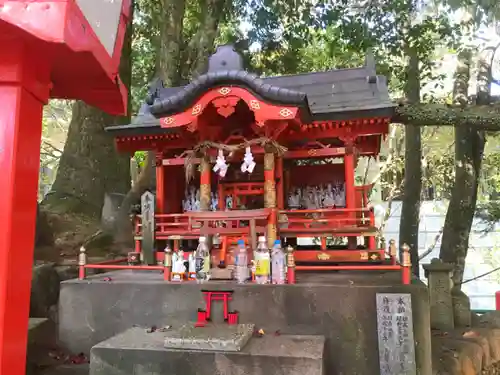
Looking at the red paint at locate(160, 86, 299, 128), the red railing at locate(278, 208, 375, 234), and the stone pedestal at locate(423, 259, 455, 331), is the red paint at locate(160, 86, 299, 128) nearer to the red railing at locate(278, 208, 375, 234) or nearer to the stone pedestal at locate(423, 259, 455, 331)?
the red railing at locate(278, 208, 375, 234)

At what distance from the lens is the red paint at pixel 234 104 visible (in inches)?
289

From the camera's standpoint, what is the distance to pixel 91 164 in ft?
43.9

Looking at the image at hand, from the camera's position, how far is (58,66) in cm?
248

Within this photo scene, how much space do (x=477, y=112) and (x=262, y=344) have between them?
794cm

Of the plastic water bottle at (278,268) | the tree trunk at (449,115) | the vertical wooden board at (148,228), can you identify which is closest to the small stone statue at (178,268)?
the plastic water bottle at (278,268)

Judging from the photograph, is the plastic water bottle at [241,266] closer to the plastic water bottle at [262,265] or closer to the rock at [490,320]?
the plastic water bottle at [262,265]

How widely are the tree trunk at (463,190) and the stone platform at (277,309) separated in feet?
21.2

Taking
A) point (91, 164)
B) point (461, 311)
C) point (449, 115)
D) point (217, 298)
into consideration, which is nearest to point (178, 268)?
point (217, 298)

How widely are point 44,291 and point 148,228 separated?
277 cm

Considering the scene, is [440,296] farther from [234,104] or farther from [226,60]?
[226,60]

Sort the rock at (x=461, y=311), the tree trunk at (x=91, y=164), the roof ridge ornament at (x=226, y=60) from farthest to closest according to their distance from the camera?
the tree trunk at (x=91, y=164) → the rock at (x=461, y=311) → the roof ridge ornament at (x=226, y=60)

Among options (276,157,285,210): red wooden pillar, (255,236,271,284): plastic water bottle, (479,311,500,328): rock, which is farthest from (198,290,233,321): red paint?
(479,311,500,328): rock

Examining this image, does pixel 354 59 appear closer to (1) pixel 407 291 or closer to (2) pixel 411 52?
(2) pixel 411 52

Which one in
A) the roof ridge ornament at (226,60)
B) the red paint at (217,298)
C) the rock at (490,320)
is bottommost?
the rock at (490,320)
